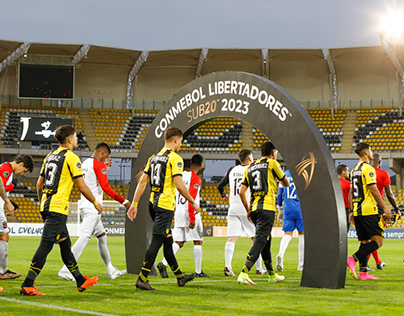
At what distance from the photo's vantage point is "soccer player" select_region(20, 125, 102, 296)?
6863 millimetres

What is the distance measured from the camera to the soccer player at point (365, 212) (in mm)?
8570

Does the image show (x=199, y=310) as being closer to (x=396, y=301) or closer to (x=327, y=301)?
(x=327, y=301)

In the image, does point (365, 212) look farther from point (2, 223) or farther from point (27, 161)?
point (2, 223)

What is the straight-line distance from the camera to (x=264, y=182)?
8109 mm

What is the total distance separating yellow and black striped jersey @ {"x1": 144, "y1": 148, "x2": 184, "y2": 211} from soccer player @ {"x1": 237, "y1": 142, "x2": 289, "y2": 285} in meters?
1.21

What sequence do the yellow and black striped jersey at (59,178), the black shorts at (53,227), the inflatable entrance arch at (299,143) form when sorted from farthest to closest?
the inflatable entrance arch at (299,143)
the yellow and black striped jersey at (59,178)
the black shorts at (53,227)

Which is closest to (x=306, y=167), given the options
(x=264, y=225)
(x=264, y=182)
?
(x=264, y=182)

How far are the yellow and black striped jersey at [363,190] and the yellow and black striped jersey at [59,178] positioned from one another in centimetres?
424

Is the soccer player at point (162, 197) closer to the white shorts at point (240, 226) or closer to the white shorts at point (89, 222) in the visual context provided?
the white shorts at point (89, 222)

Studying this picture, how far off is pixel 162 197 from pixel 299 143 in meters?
2.01

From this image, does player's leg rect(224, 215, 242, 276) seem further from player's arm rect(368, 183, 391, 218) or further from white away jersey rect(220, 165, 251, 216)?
player's arm rect(368, 183, 391, 218)

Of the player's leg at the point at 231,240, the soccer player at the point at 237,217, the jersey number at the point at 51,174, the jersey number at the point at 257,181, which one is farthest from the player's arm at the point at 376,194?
the jersey number at the point at 51,174

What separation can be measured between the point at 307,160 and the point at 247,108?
133 cm

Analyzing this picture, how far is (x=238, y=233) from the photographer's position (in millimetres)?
10102
